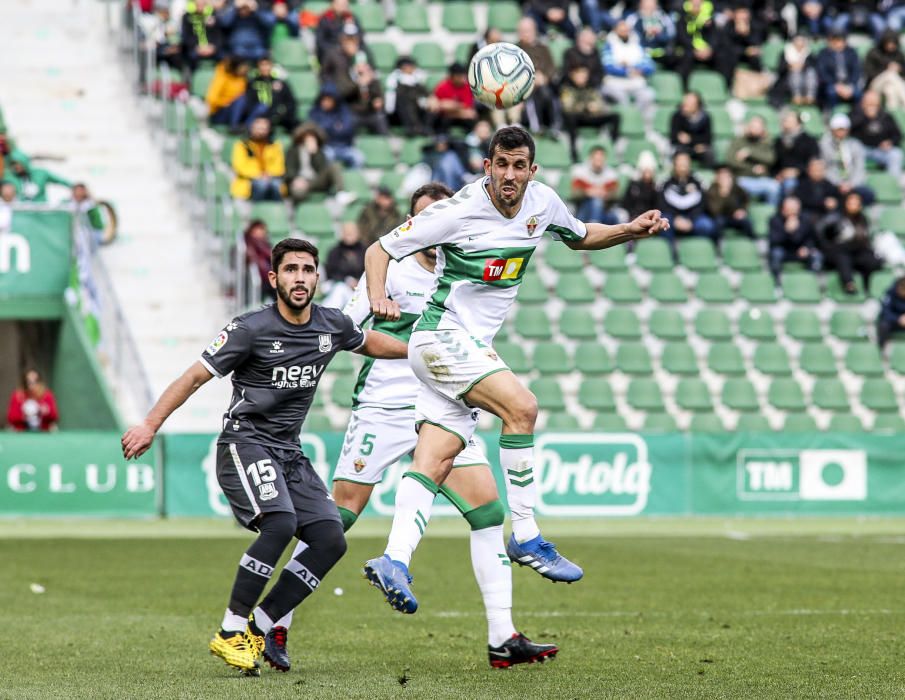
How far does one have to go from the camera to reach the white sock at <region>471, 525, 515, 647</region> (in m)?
7.82

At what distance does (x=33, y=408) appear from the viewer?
20.1 meters

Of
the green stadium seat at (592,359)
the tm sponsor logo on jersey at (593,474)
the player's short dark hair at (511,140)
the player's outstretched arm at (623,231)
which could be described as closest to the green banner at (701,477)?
the tm sponsor logo on jersey at (593,474)

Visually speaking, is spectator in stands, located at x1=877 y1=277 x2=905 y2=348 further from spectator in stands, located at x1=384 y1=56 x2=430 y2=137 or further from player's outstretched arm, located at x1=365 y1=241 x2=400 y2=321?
player's outstretched arm, located at x1=365 y1=241 x2=400 y2=321

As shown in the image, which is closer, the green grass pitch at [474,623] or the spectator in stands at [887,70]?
the green grass pitch at [474,623]

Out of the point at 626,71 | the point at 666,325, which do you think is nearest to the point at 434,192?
the point at 666,325

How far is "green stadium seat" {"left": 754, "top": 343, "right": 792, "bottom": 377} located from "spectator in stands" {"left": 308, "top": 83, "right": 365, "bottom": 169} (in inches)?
249

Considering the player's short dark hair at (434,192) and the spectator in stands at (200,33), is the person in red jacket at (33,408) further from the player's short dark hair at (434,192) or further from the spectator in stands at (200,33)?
the player's short dark hair at (434,192)

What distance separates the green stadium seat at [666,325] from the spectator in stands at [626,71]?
4022mm

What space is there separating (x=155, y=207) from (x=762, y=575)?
12.7 metres

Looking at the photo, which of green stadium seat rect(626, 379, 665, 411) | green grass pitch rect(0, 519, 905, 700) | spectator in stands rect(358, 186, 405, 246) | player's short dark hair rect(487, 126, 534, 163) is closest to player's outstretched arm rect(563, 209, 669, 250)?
player's short dark hair rect(487, 126, 534, 163)

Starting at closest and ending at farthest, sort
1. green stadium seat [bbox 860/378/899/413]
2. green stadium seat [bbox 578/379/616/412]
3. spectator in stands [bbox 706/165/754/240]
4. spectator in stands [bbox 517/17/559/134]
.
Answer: green stadium seat [bbox 578/379/616/412], green stadium seat [bbox 860/378/899/413], spectator in stands [bbox 706/165/754/240], spectator in stands [bbox 517/17/559/134]

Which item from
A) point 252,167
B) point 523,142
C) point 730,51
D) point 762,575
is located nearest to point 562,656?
point 523,142

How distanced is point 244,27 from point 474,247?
1661 cm

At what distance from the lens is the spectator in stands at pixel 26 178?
68.3 feet
